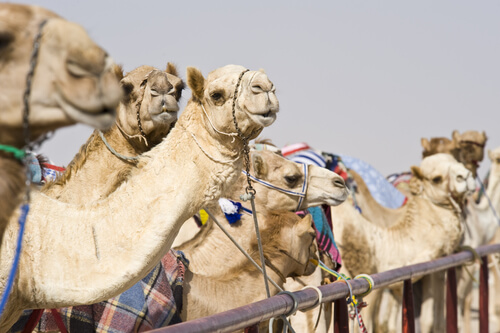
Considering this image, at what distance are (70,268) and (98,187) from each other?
3.82 feet

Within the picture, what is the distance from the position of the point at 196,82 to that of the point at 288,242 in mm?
1433

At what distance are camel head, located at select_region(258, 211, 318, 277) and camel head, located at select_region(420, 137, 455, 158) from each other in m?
5.37

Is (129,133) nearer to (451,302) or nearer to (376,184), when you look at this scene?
(451,302)

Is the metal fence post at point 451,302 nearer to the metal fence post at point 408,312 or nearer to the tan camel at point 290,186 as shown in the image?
the metal fence post at point 408,312

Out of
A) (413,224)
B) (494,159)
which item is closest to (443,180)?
(413,224)

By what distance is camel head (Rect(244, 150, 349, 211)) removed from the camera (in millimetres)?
4848

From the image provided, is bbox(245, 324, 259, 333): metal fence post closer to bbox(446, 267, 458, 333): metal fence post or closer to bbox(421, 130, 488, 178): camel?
bbox(446, 267, 458, 333): metal fence post

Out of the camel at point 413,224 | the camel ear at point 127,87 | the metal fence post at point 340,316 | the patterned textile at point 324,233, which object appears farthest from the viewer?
the camel at point 413,224

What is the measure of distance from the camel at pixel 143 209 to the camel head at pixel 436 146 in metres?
6.63

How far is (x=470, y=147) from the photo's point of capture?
9.48m

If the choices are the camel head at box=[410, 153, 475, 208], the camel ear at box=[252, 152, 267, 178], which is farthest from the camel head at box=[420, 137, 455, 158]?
the camel ear at box=[252, 152, 267, 178]

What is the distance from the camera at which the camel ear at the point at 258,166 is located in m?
4.87

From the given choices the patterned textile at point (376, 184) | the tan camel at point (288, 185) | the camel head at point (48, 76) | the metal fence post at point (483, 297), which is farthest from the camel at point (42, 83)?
the patterned textile at point (376, 184)

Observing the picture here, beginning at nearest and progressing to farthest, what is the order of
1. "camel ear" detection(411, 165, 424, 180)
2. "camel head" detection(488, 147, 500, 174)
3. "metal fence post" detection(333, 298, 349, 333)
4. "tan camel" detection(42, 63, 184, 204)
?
"tan camel" detection(42, 63, 184, 204) → "metal fence post" detection(333, 298, 349, 333) → "camel ear" detection(411, 165, 424, 180) → "camel head" detection(488, 147, 500, 174)
